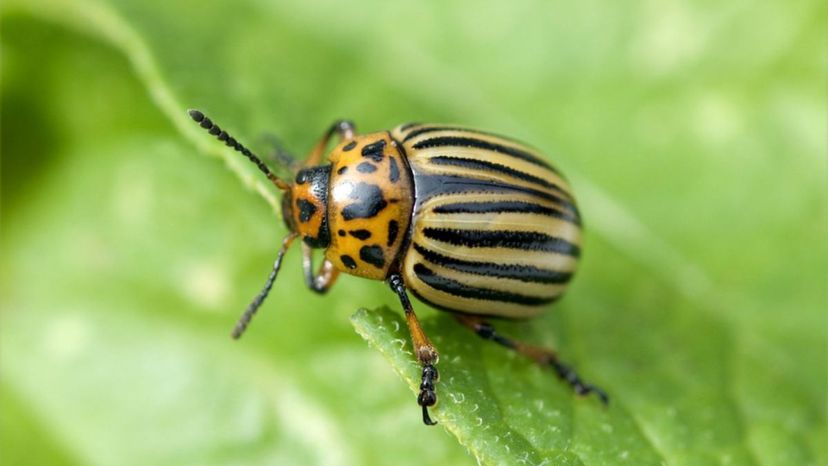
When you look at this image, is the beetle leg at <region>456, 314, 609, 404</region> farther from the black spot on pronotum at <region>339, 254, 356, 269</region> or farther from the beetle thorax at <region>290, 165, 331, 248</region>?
the beetle thorax at <region>290, 165, 331, 248</region>

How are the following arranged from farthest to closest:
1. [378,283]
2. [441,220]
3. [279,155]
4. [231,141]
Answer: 1. [378,283]
2. [279,155]
3. [231,141]
4. [441,220]

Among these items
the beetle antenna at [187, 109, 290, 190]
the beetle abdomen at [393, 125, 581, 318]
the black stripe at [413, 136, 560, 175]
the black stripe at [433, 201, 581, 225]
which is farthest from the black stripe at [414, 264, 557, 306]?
the beetle antenna at [187, 109, 290, 190]

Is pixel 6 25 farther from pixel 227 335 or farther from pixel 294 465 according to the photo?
pixel 294 465

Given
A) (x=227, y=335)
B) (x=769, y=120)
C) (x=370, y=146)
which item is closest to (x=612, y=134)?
(x=769, y=120)

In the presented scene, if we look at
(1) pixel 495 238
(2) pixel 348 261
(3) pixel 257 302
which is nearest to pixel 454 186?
(1) pixel 495 238

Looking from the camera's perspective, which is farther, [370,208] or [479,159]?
[479,159]

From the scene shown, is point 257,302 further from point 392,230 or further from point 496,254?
point 496,254
